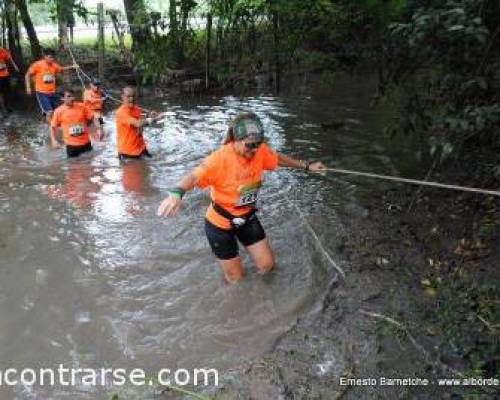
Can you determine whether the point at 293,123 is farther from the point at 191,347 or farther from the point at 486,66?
the point at 191,347

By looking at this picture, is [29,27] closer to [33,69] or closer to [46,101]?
[33,69]

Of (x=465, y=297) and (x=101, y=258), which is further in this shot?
(x=101, y=258)

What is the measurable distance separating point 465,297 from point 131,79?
14.9 m

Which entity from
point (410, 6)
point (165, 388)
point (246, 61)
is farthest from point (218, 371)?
point (246, 61)

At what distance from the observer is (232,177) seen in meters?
5.20

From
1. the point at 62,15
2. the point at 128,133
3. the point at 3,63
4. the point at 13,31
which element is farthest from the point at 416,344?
the point at 13,31

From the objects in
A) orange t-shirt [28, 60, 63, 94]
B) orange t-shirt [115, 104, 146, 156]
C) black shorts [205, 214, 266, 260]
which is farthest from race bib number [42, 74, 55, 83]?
black shorts [205, 214, 266, 260]

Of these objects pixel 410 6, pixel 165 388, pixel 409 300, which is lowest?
pixel 165 388

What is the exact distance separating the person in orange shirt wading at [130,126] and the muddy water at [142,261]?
32 cm

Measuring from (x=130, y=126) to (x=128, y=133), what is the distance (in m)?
0.21

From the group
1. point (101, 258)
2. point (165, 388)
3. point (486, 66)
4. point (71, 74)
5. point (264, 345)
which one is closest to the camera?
point (165, 388)

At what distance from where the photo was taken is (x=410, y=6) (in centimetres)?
611

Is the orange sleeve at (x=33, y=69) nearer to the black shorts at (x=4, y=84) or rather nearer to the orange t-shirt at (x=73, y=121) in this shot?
the black shorts at (x=4, y=84)

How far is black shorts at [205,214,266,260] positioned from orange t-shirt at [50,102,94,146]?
5906mm
